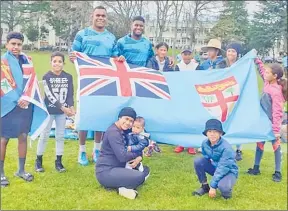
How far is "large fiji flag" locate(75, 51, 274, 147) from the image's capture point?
5.48 m

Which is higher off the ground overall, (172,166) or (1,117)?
(1,117)

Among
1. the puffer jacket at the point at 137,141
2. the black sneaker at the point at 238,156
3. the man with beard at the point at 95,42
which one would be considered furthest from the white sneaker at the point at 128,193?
the black sneaker at the point at 238,156

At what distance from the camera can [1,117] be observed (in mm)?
4766

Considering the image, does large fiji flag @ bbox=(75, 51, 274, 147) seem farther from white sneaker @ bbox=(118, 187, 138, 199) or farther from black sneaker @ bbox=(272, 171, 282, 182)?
white sneaker @ bbox=(118, 187, 138, 199)

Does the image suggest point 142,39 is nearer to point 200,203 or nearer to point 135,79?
point 135,79

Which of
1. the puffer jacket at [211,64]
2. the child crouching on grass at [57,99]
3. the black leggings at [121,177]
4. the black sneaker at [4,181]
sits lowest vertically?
the black sneaker at [4,181]

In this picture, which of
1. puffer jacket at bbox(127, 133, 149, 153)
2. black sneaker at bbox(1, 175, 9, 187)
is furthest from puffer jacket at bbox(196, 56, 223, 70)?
black sneaker at bbox(1, 175, 9, 187)

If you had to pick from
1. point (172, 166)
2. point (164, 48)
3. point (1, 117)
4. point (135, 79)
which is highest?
point (164, 48)

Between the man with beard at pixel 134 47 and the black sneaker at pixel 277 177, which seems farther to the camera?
the man with beard at pixel 134 47

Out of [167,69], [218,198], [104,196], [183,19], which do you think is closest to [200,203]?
[218,198]

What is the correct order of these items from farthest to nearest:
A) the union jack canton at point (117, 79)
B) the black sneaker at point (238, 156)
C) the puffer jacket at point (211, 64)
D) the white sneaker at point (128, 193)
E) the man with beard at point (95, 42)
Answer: the black sneaker at point (238, 156) → the puffer jacket at point (211, 64) → the man with beard at point (95, 42) → the union jack canton at point (117, 79) → the white sneaker at point (128, 193)

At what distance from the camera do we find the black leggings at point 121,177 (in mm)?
4809

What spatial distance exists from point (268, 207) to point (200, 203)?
2.49 feet

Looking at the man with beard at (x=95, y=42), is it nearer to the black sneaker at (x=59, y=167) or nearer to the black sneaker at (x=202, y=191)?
the black sneaker at (x=59, y=167)
